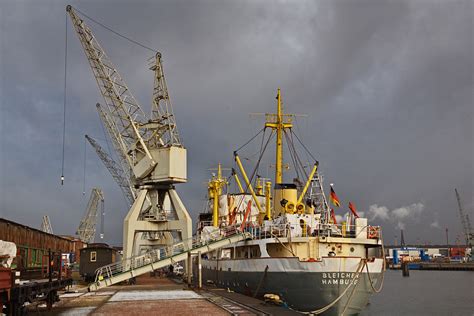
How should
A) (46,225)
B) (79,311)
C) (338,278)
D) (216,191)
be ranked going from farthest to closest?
(46,225) < (216,191) < (338,278) < (79,311)

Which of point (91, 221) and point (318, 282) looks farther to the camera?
point (91, 221)

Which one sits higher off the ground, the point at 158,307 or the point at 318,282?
the point at 318,282

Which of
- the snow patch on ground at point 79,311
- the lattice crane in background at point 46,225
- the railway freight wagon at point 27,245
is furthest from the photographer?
the lattice crane in background at point 46,225

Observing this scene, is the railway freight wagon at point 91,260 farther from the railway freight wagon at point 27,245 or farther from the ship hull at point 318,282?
the ship hull at point 318,282

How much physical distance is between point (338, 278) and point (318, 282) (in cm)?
134

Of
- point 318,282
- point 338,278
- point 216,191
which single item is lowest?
point 318,282

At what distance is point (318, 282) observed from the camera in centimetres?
3212

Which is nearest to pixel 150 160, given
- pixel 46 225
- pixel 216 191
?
pixel 216 191

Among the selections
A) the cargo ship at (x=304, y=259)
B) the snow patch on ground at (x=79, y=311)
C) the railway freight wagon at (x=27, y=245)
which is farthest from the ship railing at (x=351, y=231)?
the railway freight wagon at (x=27, y=245)

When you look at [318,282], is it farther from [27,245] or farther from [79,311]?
[27,245]

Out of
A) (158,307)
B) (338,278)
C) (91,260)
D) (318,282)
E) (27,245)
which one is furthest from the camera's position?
(91,260)

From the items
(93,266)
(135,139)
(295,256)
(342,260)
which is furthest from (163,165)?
(342,260)

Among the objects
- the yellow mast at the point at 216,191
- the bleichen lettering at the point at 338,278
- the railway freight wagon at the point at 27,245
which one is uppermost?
the yellow mast at the point at 216,191

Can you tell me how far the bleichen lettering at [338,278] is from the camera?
31891 mm
